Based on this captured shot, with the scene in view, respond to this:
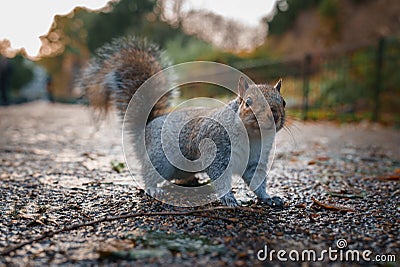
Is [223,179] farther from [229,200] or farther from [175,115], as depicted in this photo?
[175,115]

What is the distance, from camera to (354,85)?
7.84m

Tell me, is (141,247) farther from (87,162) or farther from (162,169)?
(87,162)

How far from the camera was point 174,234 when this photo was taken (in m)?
1.71

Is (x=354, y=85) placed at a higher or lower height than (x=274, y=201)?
higher

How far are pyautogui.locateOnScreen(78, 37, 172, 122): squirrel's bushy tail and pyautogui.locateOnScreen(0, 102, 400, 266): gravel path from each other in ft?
1.81

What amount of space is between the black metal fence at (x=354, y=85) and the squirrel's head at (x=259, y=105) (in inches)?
170

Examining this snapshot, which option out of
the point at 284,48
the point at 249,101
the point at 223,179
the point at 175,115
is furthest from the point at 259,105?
the point at 284,48

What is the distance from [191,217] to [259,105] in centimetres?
62

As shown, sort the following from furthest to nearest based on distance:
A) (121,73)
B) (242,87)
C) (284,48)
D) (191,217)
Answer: (284,48), (121,73), (242,87), (191,217)

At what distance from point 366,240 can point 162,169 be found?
1183 millimetres

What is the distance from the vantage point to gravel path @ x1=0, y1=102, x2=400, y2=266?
1.49m

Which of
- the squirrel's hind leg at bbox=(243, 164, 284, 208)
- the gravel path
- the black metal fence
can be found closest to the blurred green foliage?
the black metal fence

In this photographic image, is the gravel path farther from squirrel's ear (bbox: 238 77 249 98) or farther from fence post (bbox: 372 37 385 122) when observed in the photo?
fence post (bbox: 372 37 385 122)

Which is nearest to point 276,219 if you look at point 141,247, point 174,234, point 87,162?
point 174,234
